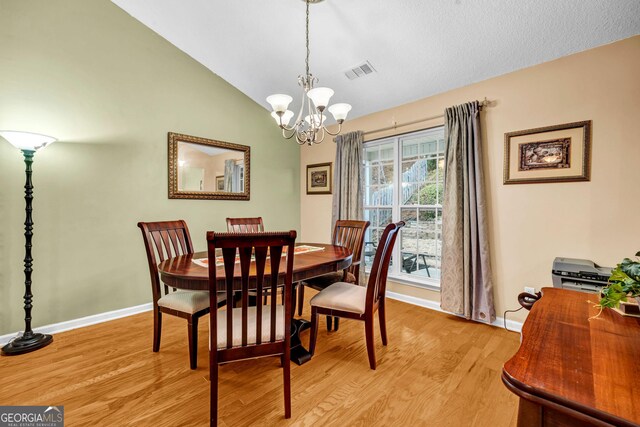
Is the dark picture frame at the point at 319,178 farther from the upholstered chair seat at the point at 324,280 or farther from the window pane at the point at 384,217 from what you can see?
the upholstered chair seat at the point at 324,280

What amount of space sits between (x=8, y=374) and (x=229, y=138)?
2951 mm

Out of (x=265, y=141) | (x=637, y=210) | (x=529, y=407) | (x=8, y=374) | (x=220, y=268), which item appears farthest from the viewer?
(x=265, y=141)

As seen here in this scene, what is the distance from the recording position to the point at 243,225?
320 cm

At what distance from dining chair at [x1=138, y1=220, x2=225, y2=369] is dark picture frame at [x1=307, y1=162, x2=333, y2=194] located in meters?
2.24

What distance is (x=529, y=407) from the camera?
61cm

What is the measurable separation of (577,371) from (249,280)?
4.36ft

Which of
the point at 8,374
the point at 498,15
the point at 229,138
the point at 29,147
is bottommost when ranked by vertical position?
the point at 8,374

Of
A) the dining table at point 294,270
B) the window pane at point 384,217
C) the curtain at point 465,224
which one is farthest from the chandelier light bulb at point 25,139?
the curtain at point 465,224

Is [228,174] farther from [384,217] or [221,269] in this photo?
[221,269]

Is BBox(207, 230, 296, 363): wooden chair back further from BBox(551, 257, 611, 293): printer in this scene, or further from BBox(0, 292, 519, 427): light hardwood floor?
BBox(551, 257, 611, 293): printer

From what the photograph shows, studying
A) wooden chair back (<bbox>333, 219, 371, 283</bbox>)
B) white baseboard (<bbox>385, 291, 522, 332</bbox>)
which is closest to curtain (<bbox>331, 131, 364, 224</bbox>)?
wooden chair back (<bbox>333, 219, 371, 283</bbox>)

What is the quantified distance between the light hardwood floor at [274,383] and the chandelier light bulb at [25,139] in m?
1.64

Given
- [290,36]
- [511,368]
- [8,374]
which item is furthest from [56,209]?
[511,368]

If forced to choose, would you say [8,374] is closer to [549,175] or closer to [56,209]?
Result: [56,209]
